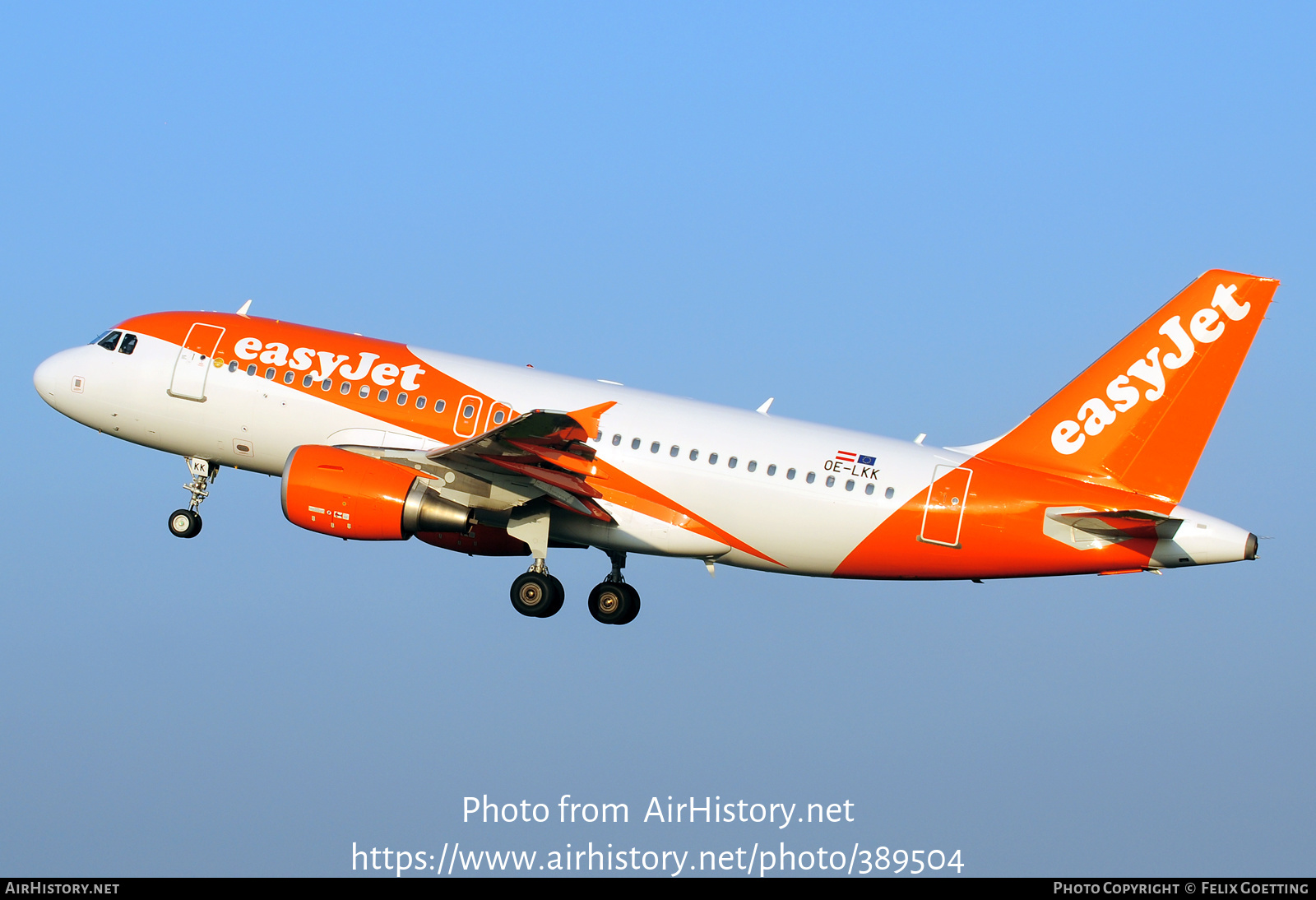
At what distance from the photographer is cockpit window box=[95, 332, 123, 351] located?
38.2 metres

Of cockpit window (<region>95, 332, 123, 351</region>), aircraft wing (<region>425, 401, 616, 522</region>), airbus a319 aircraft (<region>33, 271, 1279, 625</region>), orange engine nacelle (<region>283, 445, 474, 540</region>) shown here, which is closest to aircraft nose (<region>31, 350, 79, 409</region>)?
cockpit window (<region>95, 332, 123, 351</region>)

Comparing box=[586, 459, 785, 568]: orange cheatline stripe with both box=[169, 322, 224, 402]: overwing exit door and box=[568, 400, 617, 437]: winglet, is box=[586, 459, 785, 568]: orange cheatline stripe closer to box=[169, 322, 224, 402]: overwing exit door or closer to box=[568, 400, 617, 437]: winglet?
box=[568, 400, 617, 437]: winglet

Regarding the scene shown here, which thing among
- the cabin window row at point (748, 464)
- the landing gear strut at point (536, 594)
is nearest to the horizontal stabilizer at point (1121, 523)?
the cabin window row at point (748, 464)

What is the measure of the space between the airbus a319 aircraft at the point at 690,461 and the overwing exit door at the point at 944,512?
1.9 inches

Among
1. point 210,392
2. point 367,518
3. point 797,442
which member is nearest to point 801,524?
point 797,442

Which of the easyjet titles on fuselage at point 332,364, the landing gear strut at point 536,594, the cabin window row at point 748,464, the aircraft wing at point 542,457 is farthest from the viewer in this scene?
the easyjet titles on fuselage at point 332,364

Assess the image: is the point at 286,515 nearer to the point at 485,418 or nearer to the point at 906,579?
the point at 485,418

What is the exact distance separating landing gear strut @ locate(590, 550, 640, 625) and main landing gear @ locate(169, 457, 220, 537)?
9844 millimetres

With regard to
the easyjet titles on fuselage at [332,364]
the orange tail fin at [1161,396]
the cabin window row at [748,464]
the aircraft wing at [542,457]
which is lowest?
the aircraft wing at [542,457]

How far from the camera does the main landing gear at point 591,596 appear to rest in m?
35.5

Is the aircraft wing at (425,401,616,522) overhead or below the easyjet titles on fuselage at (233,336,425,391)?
below

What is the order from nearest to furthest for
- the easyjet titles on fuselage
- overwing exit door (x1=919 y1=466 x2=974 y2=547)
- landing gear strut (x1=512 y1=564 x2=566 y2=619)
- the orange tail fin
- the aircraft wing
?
the aircraft wing → the orange tail fin → overwing exit door (x1=919 y1=466 x2=974 y2=547) → landing gear strut (x1=512 y1=564 x2=566 y2=619) → the easyjet titles on fuselage

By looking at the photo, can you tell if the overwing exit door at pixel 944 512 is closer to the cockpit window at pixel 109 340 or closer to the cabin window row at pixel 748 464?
the cabin window row at pixel 748 464

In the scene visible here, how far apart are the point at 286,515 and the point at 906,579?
1383 centimetres
